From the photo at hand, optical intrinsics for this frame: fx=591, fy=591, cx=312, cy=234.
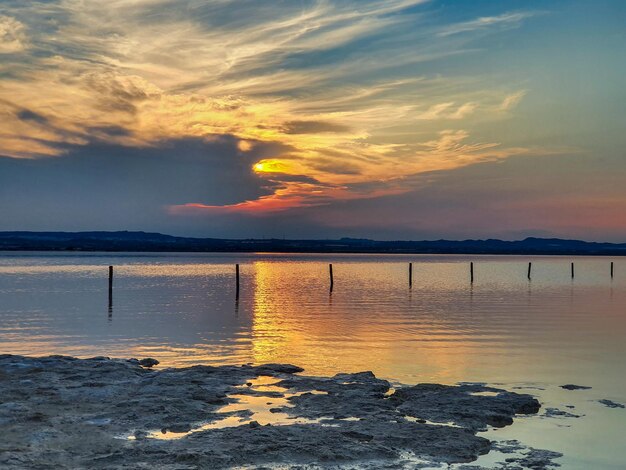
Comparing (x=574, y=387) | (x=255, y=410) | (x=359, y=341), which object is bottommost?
(x=359, y=341)

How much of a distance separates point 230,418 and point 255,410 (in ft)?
2.93

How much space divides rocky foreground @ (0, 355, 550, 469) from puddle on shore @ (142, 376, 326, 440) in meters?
0.03

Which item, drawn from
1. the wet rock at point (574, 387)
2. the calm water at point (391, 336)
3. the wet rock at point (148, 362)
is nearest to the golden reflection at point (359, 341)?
the calm water at point (391, 336)

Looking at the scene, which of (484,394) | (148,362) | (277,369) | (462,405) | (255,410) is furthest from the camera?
(148,362)

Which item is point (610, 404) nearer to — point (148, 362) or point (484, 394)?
point (484, 394)

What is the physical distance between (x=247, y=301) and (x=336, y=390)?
30186mm

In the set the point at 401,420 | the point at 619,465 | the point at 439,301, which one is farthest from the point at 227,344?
the point at 439,301

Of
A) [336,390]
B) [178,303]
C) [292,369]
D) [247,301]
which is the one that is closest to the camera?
[336,390]

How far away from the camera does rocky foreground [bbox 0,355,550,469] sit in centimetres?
1055

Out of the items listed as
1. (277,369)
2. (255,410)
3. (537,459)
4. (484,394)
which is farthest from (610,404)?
(277,369)

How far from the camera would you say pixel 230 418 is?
1314 cm

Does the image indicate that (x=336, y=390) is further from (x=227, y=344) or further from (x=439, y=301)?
(x=439, y=301)

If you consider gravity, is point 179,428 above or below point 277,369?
above

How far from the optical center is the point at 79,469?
9.81 m
